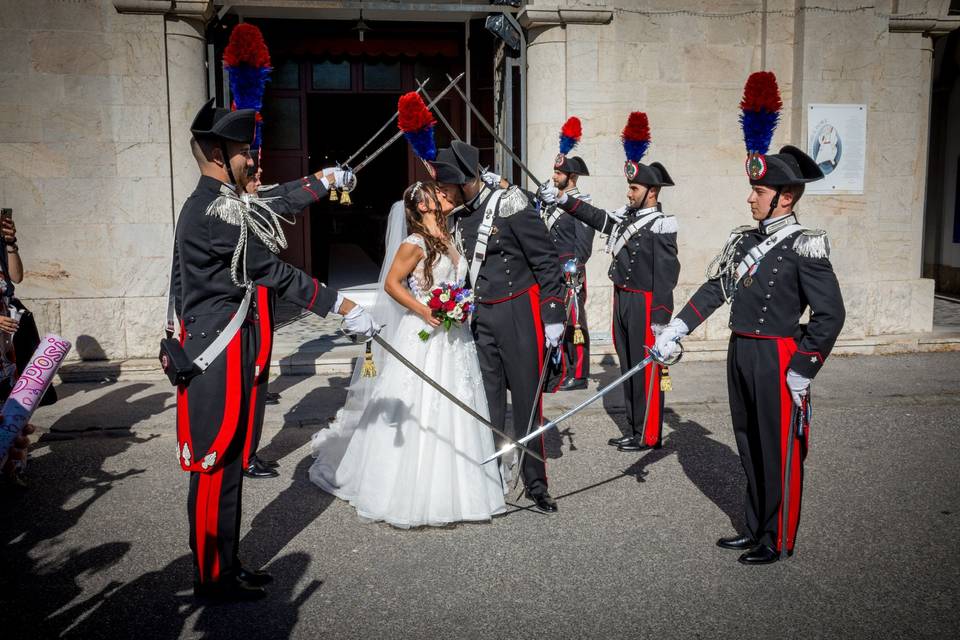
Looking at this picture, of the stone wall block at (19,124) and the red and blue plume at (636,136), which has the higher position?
the stone wall block at (19,124)

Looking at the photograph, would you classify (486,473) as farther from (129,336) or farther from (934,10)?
(934,10)

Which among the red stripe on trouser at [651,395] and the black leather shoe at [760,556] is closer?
the black leather shoe at [760,556]

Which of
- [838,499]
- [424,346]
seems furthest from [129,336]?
[838,499]

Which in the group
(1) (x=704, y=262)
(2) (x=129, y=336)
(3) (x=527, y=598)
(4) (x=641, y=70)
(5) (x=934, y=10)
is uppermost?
(5) (x=934, y=10)

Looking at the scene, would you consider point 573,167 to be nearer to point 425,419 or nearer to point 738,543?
point 425,419

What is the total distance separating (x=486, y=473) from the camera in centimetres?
512

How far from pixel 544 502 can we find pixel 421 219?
71.4 inches

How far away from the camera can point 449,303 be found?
4.92m

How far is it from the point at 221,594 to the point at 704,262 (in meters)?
7.35

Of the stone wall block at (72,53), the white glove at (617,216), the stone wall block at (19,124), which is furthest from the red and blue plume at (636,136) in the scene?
the stone wall block at (19,124)

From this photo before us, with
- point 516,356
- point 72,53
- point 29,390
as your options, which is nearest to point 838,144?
point 516,356

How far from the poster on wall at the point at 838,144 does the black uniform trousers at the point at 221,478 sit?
7593 mm

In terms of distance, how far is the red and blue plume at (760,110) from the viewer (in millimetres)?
4504

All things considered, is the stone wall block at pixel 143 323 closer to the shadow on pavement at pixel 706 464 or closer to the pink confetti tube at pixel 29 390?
the pink confetti tube at pixel 29 390
